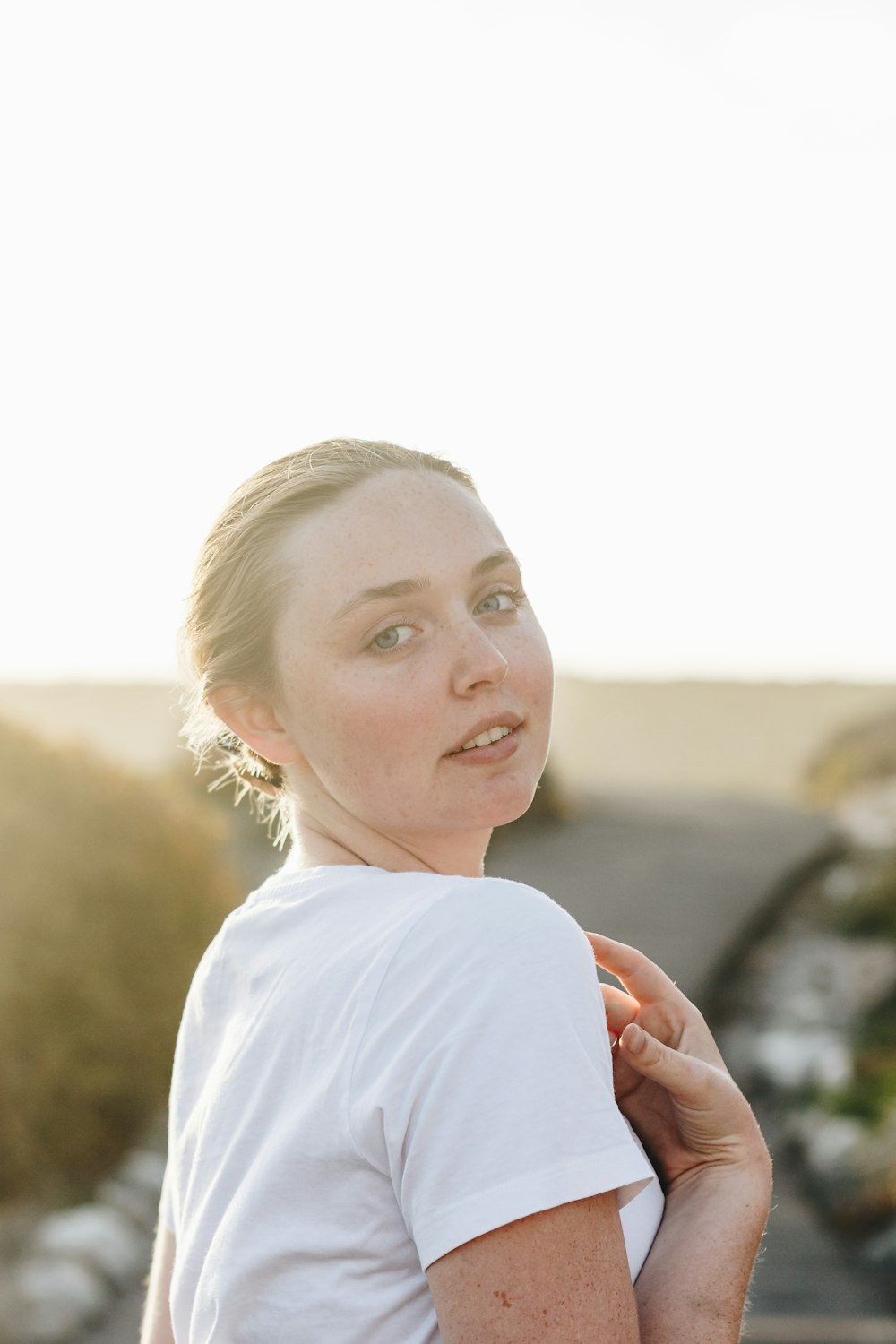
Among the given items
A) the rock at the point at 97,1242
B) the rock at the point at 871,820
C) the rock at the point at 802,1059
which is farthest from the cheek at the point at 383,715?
the rock at the point at 871,820

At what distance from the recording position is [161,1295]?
163 cm

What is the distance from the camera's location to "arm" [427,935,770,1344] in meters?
1.06

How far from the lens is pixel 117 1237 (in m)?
4.71

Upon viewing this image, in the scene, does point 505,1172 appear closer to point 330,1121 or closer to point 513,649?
point 330,1121

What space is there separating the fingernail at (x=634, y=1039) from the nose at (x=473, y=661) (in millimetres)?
401

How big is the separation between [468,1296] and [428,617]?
696 millimetres

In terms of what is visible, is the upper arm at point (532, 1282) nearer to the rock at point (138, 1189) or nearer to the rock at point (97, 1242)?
the rock at point (97, 1242)

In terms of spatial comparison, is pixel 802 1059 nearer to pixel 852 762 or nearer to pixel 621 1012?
pixel 621 1012

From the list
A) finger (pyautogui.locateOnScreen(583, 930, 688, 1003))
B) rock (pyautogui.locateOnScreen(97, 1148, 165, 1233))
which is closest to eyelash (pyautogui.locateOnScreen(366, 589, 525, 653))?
finger (pyautogui.locateOnScreen(583, 930, 688, 1003))

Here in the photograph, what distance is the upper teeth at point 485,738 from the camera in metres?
1.44

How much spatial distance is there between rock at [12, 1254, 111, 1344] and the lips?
355 centimetres

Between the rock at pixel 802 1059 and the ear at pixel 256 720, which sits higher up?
the ear at pixel 256 720

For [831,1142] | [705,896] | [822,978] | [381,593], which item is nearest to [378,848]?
[381,593]

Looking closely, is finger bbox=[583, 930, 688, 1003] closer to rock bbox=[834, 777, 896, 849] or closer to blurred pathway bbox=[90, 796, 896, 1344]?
blurred pathway bbox=[90, 796, 896, 1344]
